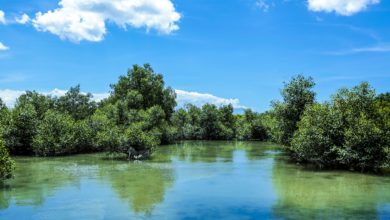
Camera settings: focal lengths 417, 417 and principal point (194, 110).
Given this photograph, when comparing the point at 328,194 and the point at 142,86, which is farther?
the point at 142,86

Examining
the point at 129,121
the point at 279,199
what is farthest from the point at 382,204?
the point at 129,121

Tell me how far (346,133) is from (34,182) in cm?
2011

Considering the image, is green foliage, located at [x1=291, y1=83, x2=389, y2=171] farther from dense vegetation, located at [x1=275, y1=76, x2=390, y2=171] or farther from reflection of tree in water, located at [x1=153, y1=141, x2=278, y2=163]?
reflection of tree in water, located at [x1=153, y1=141, x2=278, y2=163]

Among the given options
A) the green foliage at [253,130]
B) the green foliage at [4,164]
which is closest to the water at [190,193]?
the green foliage at [4,164]

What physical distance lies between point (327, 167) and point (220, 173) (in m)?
8.55

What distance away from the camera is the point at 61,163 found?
34250 millimetres

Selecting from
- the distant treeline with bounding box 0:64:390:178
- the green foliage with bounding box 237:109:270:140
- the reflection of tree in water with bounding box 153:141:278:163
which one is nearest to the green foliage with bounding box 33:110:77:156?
the distant treeline with bounding box 0:64:390:178

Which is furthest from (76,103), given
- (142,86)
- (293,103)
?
(293,103)

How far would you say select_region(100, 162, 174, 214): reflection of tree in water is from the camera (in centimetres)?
1842

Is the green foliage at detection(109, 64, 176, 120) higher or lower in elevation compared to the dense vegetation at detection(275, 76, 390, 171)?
Answer: higher

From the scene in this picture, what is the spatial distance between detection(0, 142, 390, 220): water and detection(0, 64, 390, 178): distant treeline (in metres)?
1.98

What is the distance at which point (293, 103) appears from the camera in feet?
122

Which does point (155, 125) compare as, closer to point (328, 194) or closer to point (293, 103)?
point (293, 103)

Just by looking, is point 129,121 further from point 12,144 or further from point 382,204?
point 382,204
